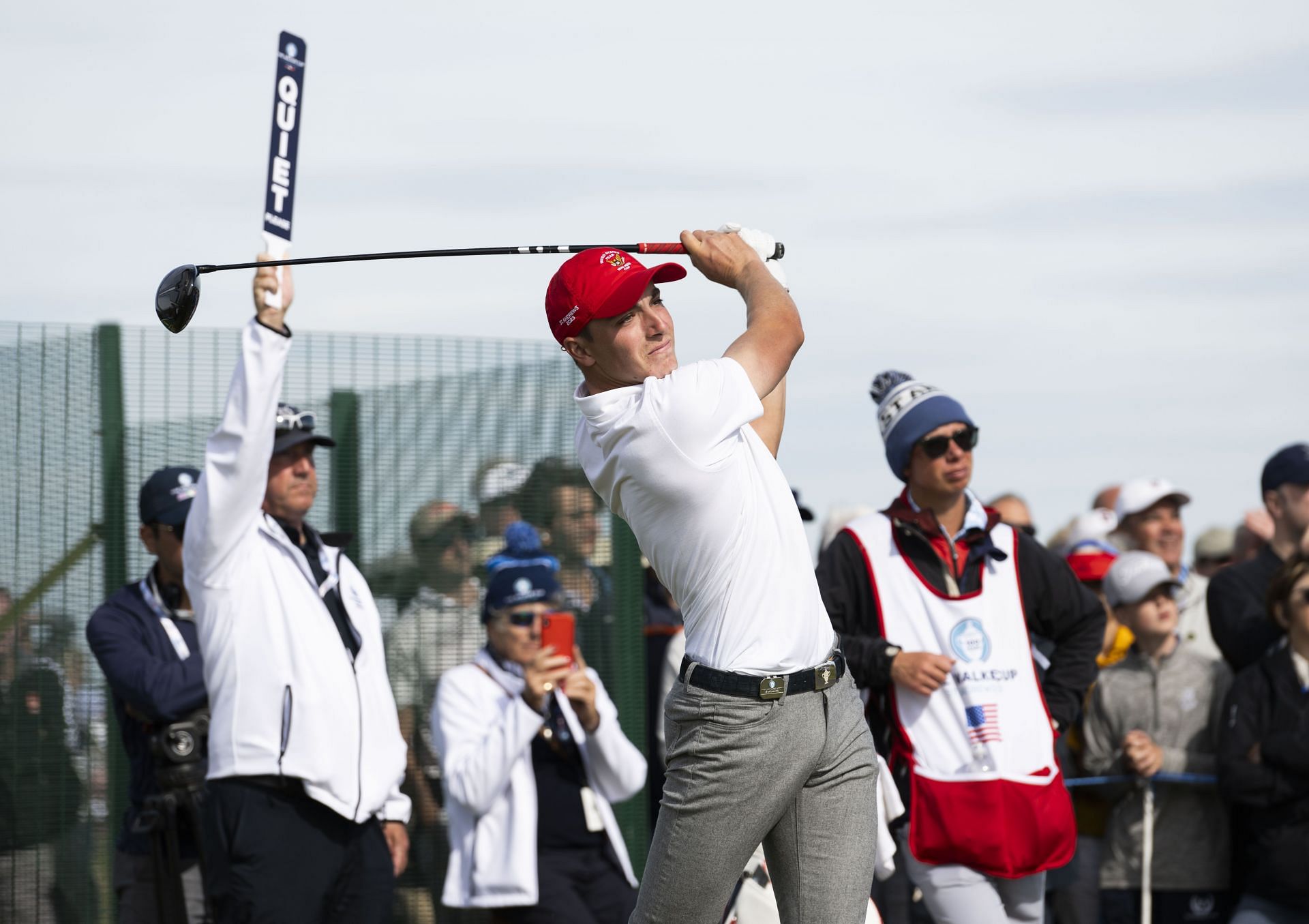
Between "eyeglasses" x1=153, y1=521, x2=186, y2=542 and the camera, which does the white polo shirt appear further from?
"eyeglasses" x1=153, y1=521, x2=186, y2=542

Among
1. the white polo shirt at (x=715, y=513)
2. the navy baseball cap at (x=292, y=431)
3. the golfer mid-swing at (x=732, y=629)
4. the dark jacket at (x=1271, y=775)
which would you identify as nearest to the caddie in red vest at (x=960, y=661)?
the dark jacket at (x=1271, y=775)

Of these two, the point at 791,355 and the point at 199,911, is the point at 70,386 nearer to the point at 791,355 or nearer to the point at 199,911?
the point at 199,911

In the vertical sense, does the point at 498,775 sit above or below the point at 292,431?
below

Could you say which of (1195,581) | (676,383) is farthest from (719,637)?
(1195,581)

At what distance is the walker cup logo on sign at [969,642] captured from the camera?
6246 millimetres

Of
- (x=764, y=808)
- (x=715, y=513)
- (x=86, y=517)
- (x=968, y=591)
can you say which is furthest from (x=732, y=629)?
(x=86, y=517)

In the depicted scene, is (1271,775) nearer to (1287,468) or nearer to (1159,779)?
(1159,779)

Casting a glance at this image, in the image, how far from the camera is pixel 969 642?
6.26m

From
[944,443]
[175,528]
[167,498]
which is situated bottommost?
[175,528]

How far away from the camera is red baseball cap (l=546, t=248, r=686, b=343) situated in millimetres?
4398

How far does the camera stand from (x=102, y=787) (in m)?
7.65

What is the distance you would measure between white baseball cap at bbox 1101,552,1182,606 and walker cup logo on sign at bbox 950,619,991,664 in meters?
1.91

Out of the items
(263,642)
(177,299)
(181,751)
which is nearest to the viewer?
(177,299)

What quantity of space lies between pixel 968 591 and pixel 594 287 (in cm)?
247
